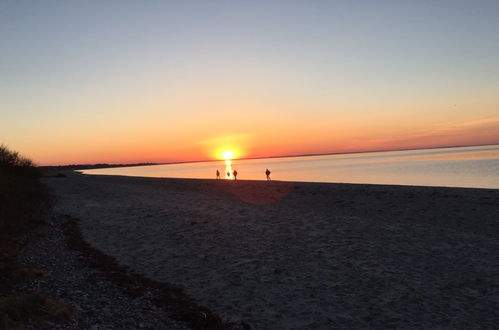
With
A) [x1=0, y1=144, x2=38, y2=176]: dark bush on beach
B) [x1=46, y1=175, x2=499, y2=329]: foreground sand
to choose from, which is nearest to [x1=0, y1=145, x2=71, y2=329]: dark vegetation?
[x1=46, y1=175, x2=499, y2=329]: foreground sand

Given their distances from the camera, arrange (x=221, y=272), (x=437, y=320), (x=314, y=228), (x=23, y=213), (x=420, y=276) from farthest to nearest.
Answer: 1. (x=23, y=213)
2. (x=314, y=228)
3. (x=221, y=272)
4. (x=420, y=276)
5. (x=437, y=320)

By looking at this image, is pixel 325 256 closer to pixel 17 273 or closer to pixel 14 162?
pixel 17 273

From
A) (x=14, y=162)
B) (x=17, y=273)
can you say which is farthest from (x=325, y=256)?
(x=14, y=162)

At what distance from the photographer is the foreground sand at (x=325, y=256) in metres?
9.48

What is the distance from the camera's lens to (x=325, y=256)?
46.5 ft

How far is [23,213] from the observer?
20.7m

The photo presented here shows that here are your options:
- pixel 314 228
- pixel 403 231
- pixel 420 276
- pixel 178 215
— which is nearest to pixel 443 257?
pixel 420 276

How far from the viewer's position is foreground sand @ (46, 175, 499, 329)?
9.48m

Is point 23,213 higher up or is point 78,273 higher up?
point 23,213

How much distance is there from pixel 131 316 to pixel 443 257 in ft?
35.4

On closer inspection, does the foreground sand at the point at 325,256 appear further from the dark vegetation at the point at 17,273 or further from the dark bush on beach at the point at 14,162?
the dark bush on beach at the point at 14,162

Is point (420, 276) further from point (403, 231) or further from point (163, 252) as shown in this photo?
point (163, 252)

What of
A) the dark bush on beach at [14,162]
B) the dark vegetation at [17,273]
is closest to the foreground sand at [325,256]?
the dark vegetation at [17,273]

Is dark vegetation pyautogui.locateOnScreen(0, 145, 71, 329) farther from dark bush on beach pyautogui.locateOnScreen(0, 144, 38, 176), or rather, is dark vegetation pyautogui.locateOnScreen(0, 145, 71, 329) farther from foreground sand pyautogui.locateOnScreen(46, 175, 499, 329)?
dark bush on beach pyautogui.locateOnScreen(0, 144, 38, 176)
